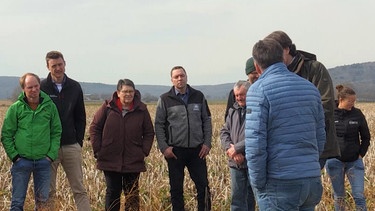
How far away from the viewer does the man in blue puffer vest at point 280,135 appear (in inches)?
153

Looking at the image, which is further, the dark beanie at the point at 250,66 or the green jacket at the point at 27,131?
the green jacket at the point at 27,131

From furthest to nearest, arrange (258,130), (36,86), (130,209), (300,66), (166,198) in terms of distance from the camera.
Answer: (166,198) → (130,209) → (36,86) → (300,66) → (258,130)

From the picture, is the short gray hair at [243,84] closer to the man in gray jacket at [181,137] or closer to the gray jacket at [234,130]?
the gray jacket at [234,130]

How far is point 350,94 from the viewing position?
6.42 meters

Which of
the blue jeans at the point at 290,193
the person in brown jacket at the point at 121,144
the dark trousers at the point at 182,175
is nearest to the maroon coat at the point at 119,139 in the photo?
the person in brown jacket at the point at 121,144

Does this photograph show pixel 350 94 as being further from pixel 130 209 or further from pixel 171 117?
pixel 130 209

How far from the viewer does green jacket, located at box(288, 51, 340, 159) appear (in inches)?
194

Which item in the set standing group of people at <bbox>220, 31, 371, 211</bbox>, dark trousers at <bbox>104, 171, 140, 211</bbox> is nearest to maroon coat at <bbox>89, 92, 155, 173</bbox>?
dark trousers at <bbox>104, 171, 140, 211</bbox>

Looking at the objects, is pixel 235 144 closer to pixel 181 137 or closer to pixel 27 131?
pixel 181 137

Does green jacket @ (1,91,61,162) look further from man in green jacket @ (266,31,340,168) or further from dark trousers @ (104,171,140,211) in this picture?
man in green jacket @ (266,31,340,168)

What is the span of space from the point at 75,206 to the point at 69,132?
1.01 metres

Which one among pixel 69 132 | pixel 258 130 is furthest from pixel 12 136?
pixel 258 130

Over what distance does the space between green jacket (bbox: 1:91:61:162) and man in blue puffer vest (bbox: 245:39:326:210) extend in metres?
2.98

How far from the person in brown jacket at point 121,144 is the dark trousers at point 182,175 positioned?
1.43 feet
